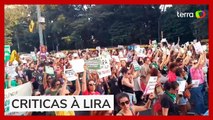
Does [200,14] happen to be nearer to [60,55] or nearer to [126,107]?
[126,107]

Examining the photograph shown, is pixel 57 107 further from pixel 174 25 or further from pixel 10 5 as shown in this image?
pixel 174 25

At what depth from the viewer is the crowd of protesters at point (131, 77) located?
29.4 feet

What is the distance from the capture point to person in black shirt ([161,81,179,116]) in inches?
326

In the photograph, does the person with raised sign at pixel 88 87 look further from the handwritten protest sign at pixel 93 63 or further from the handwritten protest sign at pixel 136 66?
the handwritten protest sign at pixel 136 66

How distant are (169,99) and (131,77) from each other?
122 cm

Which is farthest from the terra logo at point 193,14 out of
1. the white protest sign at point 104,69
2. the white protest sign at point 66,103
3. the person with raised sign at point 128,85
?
the white protest sign at point 66,103

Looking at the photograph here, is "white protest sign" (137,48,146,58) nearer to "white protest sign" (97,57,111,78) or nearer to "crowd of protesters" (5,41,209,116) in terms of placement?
"crowd of protesters" (5,41,209,116)

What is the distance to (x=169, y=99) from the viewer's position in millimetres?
8336

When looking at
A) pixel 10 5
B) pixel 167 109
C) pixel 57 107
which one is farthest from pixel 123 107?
pixel 10 5

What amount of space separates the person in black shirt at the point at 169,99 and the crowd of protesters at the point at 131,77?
1.0 inches

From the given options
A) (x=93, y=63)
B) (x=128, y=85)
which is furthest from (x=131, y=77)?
(x=93, y=63)

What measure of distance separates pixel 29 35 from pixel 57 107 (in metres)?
1.50

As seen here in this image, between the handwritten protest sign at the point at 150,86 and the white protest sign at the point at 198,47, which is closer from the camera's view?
the handwritten protest sign at the point at 150,86

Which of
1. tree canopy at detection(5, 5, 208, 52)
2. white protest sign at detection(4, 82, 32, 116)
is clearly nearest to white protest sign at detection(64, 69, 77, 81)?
tree canopy at detection(5, 5, 208, 52)
